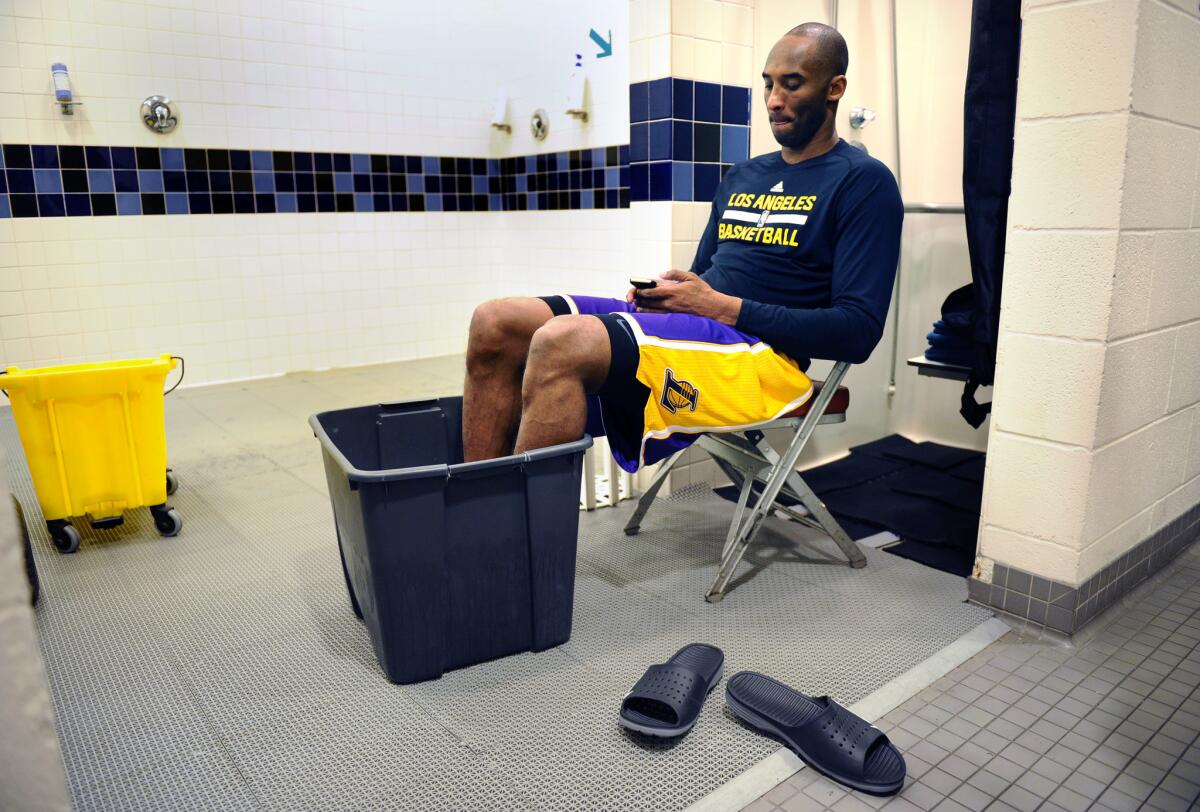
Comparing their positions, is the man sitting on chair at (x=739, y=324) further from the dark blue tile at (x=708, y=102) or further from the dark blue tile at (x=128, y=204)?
the dark blue tile at (x=128, y=204)

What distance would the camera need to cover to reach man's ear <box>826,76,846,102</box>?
182cm

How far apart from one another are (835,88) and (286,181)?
125 inches

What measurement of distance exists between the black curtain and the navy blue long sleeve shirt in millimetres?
191

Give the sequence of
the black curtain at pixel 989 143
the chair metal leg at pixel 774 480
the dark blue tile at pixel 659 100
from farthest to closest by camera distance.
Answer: the dark blue tile at pixel 659 100
the chair metal leg at pixel 774 480
the black curtain at pixel 989 143

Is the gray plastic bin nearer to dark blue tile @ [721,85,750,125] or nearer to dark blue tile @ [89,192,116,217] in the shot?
dark blue tile @ [721,85,750,125]

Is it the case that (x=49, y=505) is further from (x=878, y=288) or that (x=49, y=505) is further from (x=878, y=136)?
(x=878, y=136)

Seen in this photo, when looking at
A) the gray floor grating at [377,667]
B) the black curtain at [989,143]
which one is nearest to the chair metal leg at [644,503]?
the gray floor grating at [377,667]

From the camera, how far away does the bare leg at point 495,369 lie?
171 centimetres

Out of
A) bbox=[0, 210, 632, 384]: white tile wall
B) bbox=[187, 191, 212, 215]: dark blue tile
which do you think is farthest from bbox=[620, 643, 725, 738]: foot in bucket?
bbox=[187, 191, 212, 215]: dark blue tile

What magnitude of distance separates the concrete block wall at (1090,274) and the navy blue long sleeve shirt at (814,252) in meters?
0.25

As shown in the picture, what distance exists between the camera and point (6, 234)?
3.52 meters

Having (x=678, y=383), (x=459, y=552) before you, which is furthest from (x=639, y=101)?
(x=459, y=552)

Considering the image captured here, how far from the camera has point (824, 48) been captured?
1.77 meters

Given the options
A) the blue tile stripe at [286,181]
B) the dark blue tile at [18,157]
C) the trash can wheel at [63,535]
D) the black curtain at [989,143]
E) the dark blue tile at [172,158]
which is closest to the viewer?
the black curtain at [989,143]
